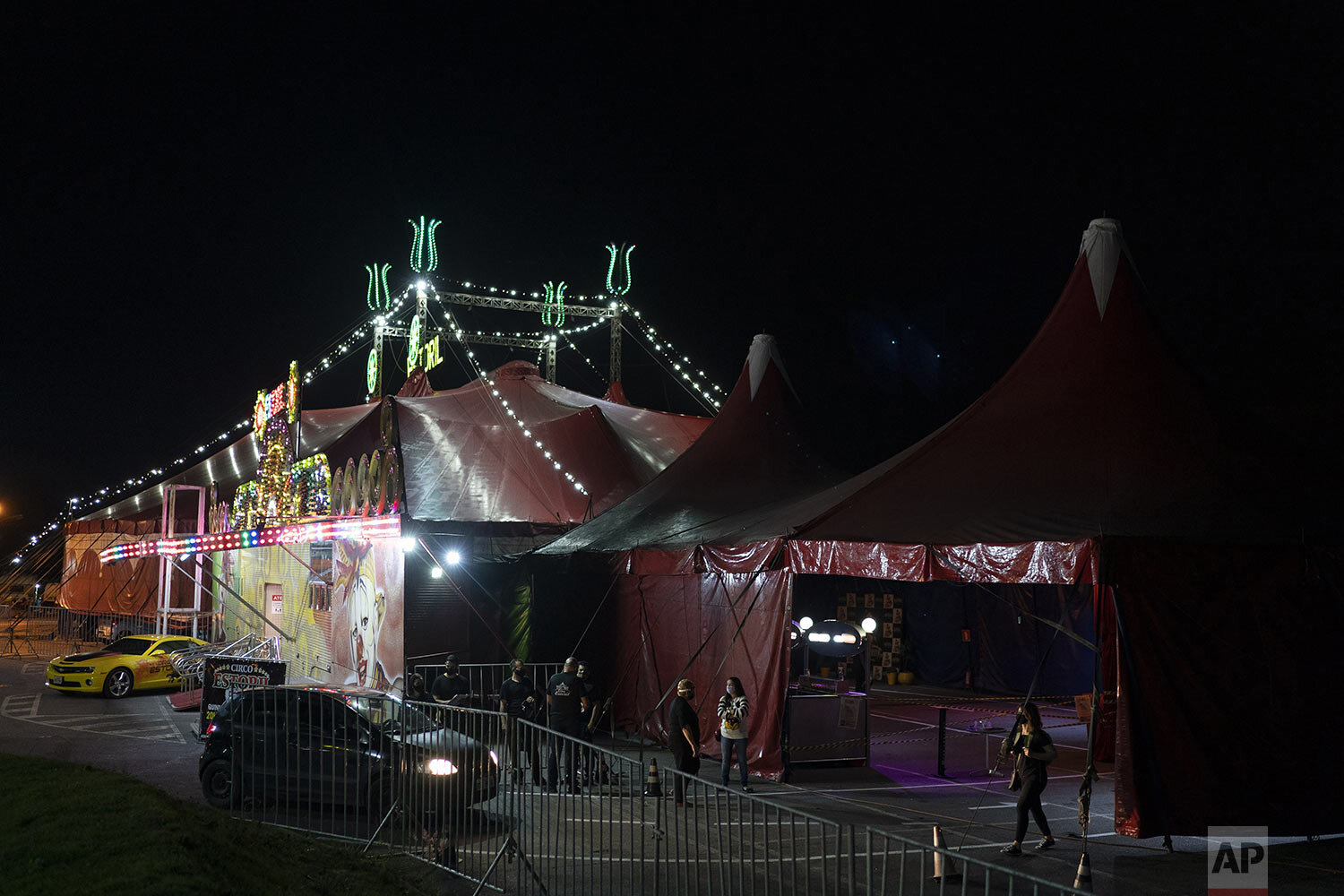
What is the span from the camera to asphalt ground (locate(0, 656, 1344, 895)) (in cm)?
866

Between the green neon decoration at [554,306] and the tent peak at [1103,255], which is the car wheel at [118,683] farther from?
the tent peak at [1103,255]

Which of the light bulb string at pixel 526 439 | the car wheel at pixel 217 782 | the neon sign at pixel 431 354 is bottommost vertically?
the car wheel at pixel 217 782

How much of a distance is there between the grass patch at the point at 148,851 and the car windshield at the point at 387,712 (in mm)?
1267

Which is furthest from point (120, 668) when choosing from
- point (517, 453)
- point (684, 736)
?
point (684, 736)

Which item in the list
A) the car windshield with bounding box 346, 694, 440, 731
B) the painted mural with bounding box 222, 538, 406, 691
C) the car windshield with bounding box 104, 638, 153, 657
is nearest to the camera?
the car windshield with bounding box 346, 694, 440, 731

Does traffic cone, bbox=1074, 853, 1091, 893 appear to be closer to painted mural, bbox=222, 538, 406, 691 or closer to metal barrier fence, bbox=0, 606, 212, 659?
painted mural, bbox=222, 538, 406, 691

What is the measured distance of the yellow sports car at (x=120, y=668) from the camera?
2030cm

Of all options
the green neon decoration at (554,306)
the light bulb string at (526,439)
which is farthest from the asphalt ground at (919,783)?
the green neon decoration at (554,306)

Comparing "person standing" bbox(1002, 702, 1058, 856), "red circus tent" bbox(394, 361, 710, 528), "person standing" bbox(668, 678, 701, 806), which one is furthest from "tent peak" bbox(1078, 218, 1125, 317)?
"red circus tent" bbox(394, 361, 710, 528)

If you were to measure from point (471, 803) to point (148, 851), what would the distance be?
8.63 ft

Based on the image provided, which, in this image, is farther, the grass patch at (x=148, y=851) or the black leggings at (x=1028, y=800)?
the black leggings at (x=1028, y=800)

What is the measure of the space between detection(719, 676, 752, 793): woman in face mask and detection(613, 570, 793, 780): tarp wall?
58 cm

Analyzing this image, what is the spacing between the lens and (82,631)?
33.5 m

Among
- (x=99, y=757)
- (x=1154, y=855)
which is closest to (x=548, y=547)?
(x=99, y=757)
